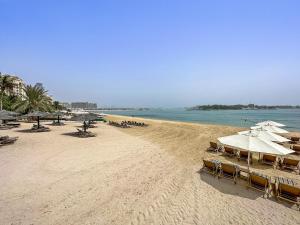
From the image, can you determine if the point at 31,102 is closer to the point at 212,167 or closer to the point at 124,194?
the point at 124,194

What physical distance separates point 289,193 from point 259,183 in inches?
35.1

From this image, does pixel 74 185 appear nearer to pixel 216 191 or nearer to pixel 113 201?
pixel 113 201

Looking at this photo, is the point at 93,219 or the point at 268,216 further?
the point at 268,216

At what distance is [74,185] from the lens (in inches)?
287

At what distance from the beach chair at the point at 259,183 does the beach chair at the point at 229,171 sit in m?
0.61

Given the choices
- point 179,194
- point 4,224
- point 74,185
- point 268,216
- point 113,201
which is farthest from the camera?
point 74,185

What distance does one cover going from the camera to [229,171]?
26.9 ft

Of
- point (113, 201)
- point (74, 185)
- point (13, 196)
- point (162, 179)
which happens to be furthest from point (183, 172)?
point (13, 196)

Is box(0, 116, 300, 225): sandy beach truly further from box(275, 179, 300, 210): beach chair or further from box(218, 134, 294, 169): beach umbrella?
box(218, 134, 294, 169): beach umbrella

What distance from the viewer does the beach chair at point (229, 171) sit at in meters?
7.98

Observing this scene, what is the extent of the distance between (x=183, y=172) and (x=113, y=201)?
3.83 metres

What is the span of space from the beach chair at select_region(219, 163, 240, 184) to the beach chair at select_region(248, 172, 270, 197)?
2.01 feet

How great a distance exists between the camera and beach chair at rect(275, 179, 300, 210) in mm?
6320

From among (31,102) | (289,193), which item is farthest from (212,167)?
(31,102)
